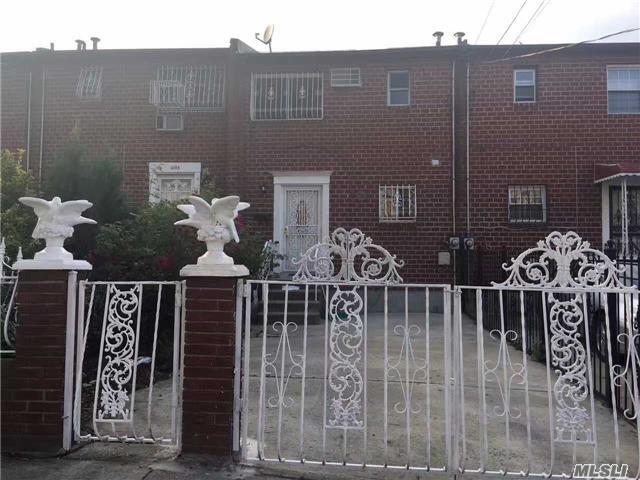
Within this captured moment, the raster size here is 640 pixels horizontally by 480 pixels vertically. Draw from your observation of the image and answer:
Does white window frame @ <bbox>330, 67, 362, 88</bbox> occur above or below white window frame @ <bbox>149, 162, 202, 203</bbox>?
above

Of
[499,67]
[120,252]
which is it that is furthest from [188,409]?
[499,67]

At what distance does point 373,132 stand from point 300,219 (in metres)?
2.78

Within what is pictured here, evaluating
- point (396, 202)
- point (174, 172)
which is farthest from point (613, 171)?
point (174, 172)

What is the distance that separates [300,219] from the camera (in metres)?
12.5

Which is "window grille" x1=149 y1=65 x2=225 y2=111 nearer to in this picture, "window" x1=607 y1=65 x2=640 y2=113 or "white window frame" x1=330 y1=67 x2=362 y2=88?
"white window frame" x1=330 y1=67 x2=362 y2=88

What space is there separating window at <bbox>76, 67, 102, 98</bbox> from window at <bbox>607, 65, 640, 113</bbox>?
1248 cm

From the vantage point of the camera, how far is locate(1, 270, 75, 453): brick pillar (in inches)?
143

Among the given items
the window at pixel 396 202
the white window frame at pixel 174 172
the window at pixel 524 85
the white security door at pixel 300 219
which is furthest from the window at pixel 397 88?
the white window frame at pixel 174 172

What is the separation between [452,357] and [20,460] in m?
3.10

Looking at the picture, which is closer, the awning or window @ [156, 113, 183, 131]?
the awning

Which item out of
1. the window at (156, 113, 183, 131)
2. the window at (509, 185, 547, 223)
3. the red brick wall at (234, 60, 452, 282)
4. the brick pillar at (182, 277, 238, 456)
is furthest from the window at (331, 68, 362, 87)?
the brick pillar at (182, 277, 238, 456)

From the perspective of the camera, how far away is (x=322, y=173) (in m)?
12.4

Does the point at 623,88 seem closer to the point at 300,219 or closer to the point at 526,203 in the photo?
the point at 526,203

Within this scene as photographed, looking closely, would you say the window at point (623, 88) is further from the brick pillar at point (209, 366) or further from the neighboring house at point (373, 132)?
the brick pillar at point (209, 366)
